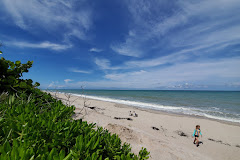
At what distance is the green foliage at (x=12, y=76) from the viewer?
3.37 meters

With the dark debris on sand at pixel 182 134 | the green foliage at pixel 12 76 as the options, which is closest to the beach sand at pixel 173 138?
the dark debris on sand at pixel 182 134

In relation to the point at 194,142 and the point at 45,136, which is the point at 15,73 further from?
the point at 194,142

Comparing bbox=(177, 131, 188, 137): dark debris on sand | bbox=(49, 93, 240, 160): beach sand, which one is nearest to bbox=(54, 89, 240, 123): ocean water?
bbox=(49, 93, 240, 160): beach sand

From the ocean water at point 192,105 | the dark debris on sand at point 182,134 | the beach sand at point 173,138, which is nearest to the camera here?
the beach sand at point 173,138

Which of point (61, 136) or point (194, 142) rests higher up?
point (61, 136)

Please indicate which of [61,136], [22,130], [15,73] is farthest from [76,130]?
[15,73]

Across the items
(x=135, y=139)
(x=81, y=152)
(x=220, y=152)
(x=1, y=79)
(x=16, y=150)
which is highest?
(x=1, y=79)

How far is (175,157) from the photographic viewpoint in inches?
115

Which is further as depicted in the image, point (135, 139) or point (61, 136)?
point (135, 139)

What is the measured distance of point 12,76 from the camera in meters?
3.53

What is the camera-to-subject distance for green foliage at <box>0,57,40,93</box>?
3.37 meters

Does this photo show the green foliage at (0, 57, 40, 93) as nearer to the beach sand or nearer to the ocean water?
the beach sand

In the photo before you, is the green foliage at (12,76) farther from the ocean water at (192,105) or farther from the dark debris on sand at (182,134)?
the dark debris on sand at (182,134)

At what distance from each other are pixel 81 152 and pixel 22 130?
74cm
